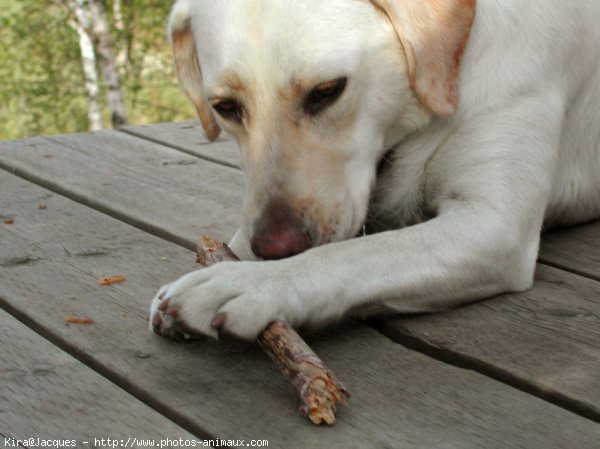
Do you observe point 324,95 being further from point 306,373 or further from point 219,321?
point 306,373

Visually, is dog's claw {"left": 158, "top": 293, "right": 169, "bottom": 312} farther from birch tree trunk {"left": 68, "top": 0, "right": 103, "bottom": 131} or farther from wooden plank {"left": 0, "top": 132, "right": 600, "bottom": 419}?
birch tree trunk {"left": 68, "top": 0, "right": 103, "bottom": 131}

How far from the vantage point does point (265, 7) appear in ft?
5.84

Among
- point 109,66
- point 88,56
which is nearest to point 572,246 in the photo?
point 109,66

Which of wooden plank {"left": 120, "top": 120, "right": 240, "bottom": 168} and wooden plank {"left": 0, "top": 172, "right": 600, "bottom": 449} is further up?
wooden plank {"left": 0, "top": 172, "right": 600, "bottom": 449}

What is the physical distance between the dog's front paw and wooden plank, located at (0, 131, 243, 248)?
0.62m

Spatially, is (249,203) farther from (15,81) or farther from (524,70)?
(15,81)

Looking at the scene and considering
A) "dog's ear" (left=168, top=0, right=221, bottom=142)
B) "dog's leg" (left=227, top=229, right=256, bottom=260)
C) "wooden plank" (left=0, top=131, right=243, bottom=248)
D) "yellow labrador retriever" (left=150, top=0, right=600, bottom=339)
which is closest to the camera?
"yellow labrador retriever" (left=150, top=0, right=600, bottom=339)

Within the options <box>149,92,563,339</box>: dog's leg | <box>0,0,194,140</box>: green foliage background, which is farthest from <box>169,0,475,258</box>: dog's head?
<box>0,0,194,140</box>: green foliage background

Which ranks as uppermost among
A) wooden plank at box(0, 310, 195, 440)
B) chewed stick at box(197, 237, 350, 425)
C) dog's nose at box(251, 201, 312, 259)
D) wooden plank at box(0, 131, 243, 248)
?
dog's nose at box(251, 201, 312, 259)

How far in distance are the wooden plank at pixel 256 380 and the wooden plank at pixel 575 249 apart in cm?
54

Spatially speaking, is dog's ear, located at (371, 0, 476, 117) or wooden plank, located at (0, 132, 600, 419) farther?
dog's ear, located at (371, 0, 476, 117)

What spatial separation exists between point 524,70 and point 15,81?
9.61 m

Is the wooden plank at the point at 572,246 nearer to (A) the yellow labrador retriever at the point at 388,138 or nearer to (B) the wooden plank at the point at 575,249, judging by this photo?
(B) the wooden plank at the point at 575,249

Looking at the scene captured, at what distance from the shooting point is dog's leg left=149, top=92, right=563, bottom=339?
151cm
